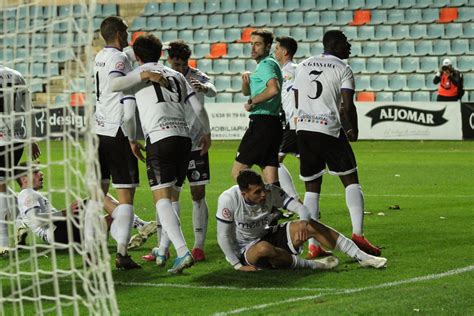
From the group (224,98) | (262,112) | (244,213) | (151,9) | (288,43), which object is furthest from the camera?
(151,9)

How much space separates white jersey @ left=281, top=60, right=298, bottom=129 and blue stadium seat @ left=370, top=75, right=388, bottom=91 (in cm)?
1530

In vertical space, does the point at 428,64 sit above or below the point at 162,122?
above

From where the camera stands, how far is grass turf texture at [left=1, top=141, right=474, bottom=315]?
23.4 ft

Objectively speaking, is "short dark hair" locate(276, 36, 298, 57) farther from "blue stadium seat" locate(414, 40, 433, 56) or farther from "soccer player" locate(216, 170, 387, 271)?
"blue stadium seat" locate(414, 40, 433, 56)

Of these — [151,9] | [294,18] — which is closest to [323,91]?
[294,18]

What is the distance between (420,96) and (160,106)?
19602 mm

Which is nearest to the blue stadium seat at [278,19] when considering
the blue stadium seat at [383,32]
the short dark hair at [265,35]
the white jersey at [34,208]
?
the blue stadium seat at [383,32]

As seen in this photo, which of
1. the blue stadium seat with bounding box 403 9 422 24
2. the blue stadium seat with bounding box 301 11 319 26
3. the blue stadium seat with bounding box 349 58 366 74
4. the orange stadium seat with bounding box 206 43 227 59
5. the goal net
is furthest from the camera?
the orange stadium seat with bounding box 206 43 227 59

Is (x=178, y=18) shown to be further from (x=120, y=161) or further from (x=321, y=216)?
(x=120, y=161)

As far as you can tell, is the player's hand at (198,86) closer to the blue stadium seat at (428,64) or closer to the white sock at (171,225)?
the white sock at (171,225)

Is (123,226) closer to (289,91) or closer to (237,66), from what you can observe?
(289,91)

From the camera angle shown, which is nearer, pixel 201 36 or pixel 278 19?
pixel 278 19

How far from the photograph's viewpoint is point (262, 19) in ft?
100

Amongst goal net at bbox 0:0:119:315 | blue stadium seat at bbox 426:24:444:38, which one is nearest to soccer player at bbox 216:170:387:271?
goal net at bbox 0:0:119:315
